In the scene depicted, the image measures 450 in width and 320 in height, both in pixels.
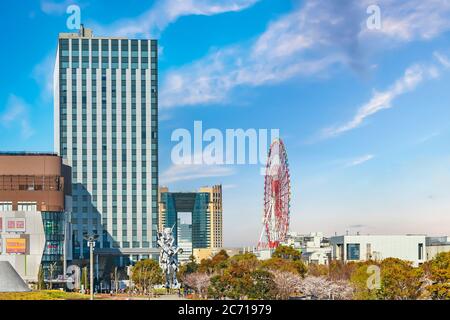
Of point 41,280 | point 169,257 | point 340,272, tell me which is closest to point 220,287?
point 340,272

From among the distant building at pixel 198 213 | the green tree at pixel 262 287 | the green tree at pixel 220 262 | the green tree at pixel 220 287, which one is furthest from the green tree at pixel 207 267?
the distant building at pixel 198 213

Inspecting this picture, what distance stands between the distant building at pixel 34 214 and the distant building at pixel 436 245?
2867 cm

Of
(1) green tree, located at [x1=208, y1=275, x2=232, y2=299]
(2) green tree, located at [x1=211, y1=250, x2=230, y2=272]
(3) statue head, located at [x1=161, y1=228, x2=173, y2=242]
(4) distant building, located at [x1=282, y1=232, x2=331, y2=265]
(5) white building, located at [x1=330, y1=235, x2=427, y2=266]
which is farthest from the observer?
(4) distant building, located at [x1=282, y1=232, x2=331, y2=265]

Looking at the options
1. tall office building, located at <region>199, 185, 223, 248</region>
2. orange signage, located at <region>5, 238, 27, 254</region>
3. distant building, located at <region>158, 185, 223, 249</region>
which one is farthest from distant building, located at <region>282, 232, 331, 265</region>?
distant building, located at <region>158, 185, 223, 249</region>

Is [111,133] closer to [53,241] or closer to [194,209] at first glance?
[53,241]

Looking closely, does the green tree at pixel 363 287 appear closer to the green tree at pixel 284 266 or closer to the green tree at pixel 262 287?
the green tree at pixel 284 266

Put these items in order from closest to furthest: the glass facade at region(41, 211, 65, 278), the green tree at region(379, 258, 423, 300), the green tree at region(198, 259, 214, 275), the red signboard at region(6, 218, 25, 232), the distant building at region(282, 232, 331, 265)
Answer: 1. the green tree at region(379, 258, 423, 300)
2. the green tree at region(198, 259, 214, 275)
3. the red signboard at region(6, 218, 25, 232)
4. the glass facade at region(41, 211, 65, 278)
5. the distant building at region(282, 232, 331, 265)

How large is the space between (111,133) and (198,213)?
249 feet

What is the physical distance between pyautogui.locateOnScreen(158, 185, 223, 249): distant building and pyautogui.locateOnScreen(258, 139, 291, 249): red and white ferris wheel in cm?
9842

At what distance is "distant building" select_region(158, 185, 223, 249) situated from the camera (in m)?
155

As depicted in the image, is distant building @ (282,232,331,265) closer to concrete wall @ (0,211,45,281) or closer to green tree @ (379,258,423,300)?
concrete wall @ (0,211,45,281)
